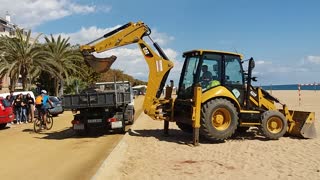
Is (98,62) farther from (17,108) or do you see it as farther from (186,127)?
(17,108)

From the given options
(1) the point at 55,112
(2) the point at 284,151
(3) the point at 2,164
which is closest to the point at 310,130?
(2) the point at 284,151

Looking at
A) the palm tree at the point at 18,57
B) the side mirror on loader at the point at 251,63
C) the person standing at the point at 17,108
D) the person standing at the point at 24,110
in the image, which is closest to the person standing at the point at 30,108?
the person standing at the point at 24,110

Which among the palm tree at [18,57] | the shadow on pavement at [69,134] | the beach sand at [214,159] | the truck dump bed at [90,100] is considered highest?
the palm tree at [18,57]

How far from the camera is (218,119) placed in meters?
14.5

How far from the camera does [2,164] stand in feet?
37.5

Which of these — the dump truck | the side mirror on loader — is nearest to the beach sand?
the dump truck

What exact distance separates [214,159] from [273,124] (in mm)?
4479

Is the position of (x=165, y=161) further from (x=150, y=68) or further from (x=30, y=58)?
(x=30, y=58)

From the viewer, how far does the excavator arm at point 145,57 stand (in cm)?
1653

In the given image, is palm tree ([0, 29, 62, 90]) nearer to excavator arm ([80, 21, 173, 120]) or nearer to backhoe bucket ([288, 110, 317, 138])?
excavator arm ([80, 21, 173, 120])

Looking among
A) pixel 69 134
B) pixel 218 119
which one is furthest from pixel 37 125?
pixel 218 119

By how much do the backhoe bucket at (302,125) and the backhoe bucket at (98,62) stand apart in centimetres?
677

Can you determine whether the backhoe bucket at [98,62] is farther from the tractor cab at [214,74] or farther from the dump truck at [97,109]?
the tractor cab at [214,74]

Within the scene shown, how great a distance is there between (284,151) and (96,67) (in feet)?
26.3
